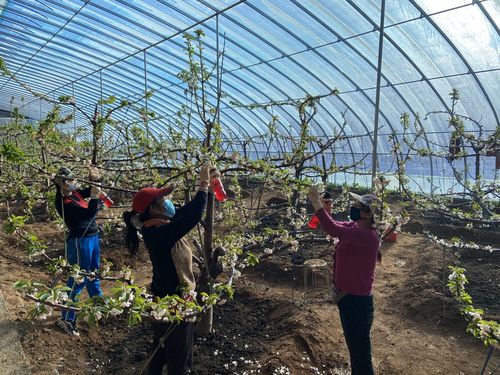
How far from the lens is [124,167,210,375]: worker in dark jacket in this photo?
283 centimetres

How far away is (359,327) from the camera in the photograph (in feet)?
10.9

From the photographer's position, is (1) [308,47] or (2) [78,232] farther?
(1) [308,47]

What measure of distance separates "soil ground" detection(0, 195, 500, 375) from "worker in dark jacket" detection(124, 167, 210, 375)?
2.75ft

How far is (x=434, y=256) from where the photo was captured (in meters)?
7.68

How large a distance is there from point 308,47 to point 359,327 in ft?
27.5

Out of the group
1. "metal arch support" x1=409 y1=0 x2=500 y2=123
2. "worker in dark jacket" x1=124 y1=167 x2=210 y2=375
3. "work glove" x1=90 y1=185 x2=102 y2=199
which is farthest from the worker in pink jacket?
"metal arch support" x1=409 y1=0 x2=500 y2=123

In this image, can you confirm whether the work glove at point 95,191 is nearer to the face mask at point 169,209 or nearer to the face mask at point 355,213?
the face mask at point 169,209

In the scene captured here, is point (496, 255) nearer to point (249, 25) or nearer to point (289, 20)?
point (289, 20)

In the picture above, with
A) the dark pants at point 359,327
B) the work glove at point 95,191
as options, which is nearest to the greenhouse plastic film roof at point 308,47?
the work glove at point 95,191

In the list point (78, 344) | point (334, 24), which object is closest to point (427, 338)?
point (78, 344)

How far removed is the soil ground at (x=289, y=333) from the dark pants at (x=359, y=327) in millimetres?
600

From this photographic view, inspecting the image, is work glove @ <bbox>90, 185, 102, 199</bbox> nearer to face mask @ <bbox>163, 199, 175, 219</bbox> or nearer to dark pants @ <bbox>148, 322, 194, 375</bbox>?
face mask @ <bbox>163, 199, 175, 219</bbox>

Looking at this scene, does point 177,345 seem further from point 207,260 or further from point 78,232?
point 78,232

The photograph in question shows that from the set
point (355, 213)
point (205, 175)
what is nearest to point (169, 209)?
point (205, 175)
